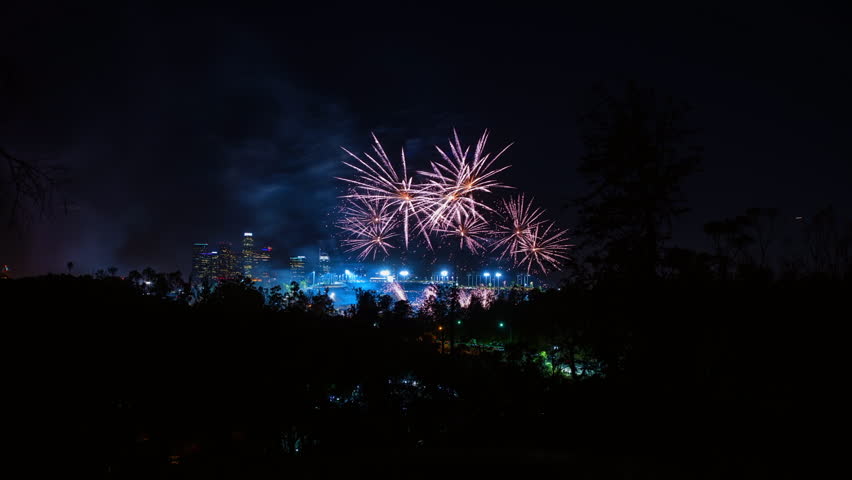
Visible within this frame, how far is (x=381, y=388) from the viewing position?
5898 mm

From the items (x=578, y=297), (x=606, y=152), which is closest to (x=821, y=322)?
(x=578, y=297)

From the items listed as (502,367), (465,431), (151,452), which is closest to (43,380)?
(151,452)

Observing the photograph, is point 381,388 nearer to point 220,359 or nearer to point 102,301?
point 220,359

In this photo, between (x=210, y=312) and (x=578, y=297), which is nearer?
(x=210, y=312)

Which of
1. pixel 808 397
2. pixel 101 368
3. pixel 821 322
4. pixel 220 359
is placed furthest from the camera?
pixel 821 322

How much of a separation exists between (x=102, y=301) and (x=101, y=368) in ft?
6.67

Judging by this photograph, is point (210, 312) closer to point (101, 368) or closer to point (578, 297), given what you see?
point (101, 368)

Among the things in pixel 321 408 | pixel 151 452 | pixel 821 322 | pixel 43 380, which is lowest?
pixel 151 452

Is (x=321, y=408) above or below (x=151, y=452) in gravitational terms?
above

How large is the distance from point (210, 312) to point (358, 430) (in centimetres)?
336

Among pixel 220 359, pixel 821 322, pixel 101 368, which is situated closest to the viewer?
pixel 101 368

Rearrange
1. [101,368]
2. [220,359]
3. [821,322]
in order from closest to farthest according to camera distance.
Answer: [101,368] → [220,359] → [821,322]

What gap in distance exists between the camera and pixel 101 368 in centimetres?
499

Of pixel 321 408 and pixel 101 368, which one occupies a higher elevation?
pixel 101 368
